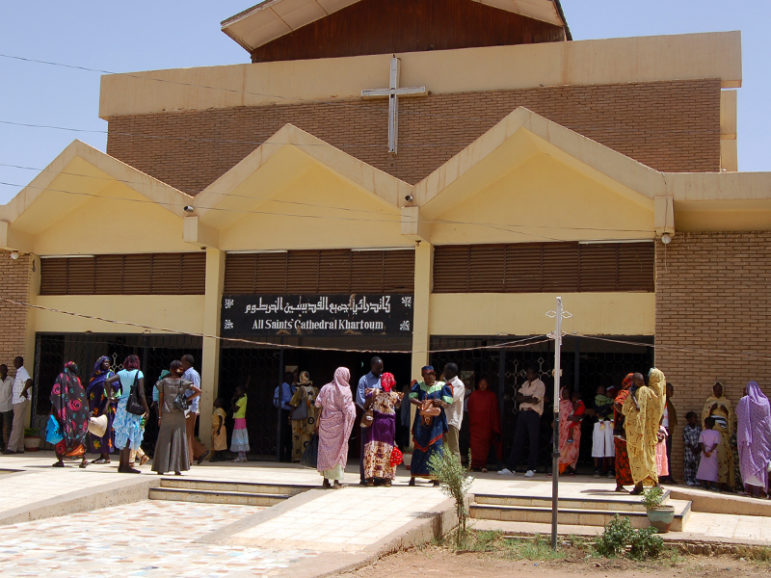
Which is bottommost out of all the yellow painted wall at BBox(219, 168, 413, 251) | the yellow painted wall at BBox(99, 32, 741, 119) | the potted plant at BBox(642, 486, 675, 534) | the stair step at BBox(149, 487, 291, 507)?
the stair step at BBox(149, 487, 291, 507)

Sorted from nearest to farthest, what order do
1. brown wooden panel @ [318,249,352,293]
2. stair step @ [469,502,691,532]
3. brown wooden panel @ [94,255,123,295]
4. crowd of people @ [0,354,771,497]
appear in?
stair step @ [469,502,691,532] → crowd of people @ [0,354,771,497] → brown wooden panel @ [318,249,352,293] → brown wooden panel @ [94,255,123,295]

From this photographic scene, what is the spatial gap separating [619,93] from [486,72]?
7.30 feet

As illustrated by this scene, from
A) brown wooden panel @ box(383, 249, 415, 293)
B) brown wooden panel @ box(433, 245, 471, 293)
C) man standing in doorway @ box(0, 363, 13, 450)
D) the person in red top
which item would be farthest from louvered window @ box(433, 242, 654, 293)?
man standing in doorway @ box(0, 363, 13, 450)

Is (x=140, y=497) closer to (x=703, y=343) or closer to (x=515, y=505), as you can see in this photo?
(x=515, y=505)

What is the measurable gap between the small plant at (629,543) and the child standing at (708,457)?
12.4ft

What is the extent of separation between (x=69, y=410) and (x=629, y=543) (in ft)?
26.3

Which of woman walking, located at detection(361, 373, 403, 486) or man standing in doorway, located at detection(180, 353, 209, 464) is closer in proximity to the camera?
woman walking, located at detection(361, 373, 403, 486)

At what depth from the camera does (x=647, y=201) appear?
42.8ft

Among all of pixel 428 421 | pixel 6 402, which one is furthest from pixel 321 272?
pixel 6 402

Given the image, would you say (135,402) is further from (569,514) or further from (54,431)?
(569,514)

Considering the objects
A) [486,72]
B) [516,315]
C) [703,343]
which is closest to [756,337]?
[703,343]

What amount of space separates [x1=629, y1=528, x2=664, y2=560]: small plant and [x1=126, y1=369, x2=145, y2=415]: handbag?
22.2 ft

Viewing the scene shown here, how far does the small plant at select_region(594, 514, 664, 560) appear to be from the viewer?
344 inches

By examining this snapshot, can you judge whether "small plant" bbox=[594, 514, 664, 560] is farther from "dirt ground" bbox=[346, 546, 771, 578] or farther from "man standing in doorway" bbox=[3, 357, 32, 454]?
"man standing in doorway" bbox=[3, 357, 32, 454]
